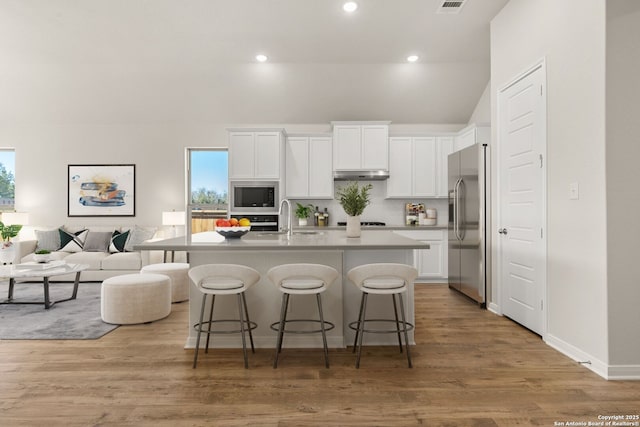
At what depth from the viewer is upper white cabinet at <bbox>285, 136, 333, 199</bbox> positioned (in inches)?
267

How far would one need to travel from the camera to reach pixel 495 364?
10.1ft

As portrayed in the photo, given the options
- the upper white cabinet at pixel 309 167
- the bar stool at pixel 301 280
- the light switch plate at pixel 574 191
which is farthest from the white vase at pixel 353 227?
the upper white cabinet at pixel 309 167

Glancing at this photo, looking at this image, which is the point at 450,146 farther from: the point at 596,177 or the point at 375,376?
the point at 375,376

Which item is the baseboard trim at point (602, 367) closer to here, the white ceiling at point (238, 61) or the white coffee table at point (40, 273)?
the white ceiling at point (238, 61)

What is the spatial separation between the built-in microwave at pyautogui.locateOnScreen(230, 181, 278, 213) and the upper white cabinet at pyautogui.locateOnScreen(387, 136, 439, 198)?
1.95 m

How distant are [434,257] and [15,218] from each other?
6807 millimetres

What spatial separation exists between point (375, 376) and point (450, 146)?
15.8 feet

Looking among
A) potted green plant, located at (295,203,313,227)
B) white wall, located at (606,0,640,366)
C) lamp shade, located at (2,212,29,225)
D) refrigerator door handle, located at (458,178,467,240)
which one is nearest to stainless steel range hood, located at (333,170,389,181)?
potted green plant, located at (295,203,313,227)

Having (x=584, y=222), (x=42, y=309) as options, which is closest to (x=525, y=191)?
(x=584, y=222)

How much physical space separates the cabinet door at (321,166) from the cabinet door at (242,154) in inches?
37.1

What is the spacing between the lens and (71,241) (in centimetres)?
688

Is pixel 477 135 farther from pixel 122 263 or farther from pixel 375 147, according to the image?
pixel 122 263

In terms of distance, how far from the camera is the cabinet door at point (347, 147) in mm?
6723

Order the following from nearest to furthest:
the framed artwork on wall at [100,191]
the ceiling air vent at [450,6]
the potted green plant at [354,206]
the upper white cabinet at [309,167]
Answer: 1. the potted green plant at [354,206]
2. the ceiling air vent at [450,6]
3. the upper white cabinet at [309,167]
4. the framed artwork on wall at [100,191]
